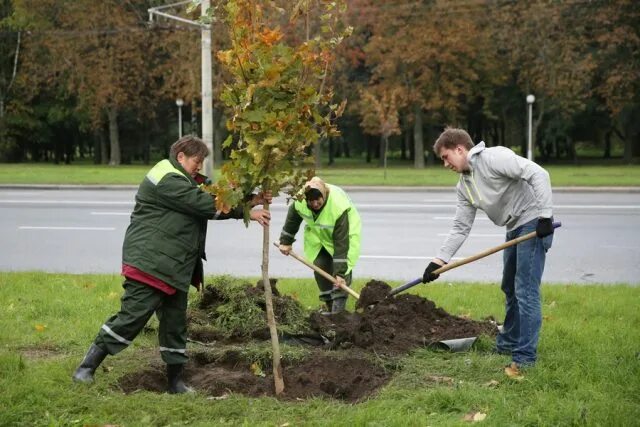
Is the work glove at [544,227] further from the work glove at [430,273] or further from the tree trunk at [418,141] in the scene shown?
the tree trunk at [418,141]

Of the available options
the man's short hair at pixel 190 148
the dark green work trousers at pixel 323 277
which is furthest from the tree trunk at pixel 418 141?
the man's short hair at pixel 190 148

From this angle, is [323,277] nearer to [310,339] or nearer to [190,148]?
[310,339]

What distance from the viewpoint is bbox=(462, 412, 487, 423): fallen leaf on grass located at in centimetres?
445

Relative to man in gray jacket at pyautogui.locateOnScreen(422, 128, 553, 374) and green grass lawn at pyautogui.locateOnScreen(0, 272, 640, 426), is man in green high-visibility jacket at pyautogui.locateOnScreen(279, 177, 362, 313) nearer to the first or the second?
green grass lawn at pyautogui.locateOnScreen(0, 272, 640, 426)

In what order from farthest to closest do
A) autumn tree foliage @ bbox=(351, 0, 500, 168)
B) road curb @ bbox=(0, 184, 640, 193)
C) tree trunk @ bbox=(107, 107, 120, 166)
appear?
tree trunk @ bbox=(107, 107, 120, 166)
autumn tree foliage @ bbox=(351, 0, 500, 168)
road curb @ bbox=(0, 184, 640, 193)

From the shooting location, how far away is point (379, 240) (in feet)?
41.1

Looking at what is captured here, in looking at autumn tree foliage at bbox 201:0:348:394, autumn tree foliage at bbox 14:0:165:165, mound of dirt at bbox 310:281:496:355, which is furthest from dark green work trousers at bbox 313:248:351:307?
autumn tree foliage at bbox 14:0:165:165

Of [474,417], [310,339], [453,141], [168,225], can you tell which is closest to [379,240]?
[310,339]

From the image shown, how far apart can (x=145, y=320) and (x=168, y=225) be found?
630mm

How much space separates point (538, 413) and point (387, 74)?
37.9 metres

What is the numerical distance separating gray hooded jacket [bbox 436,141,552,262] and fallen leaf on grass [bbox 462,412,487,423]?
146 cm

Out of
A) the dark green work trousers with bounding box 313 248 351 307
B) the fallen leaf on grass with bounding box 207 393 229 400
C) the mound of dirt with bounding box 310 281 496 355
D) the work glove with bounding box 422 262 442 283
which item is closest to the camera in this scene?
the fallen leaf on grass with bounding box 207 393 229 400

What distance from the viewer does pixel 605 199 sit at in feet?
62.7

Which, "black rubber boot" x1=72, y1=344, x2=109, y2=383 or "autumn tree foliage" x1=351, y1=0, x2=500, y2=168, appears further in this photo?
"autumn tree foliage" x1=351, y1=0, x2=500, y2=168
